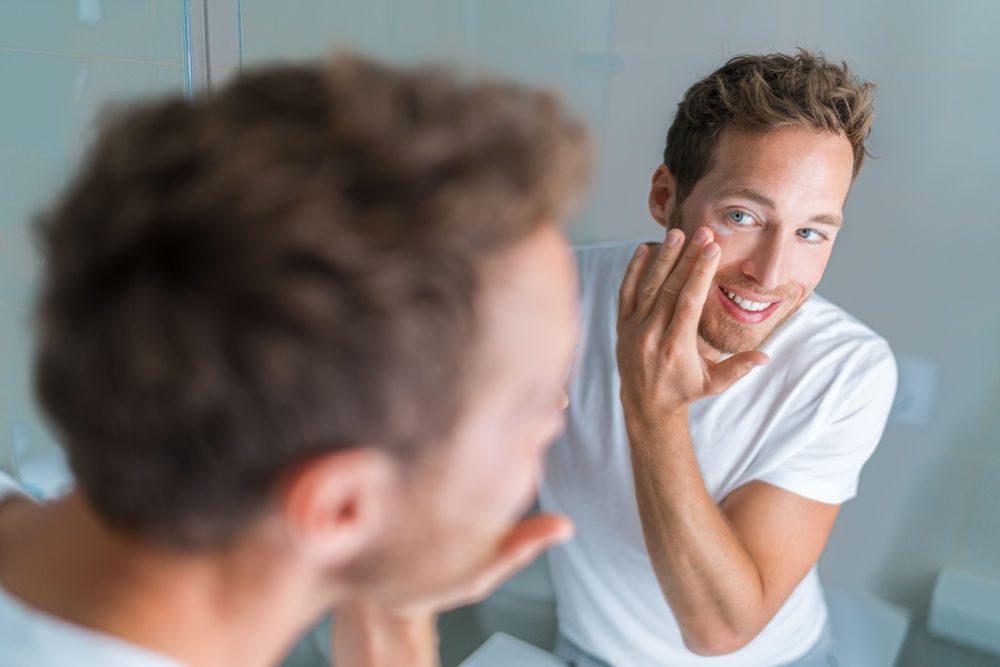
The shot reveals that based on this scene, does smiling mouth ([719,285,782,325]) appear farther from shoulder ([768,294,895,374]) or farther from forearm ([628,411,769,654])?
forearm ([628,411,769,654])

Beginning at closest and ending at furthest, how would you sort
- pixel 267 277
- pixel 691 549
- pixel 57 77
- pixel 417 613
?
pixel 267 277, pixel 417 613, pixel 691 549, pixel 57 77

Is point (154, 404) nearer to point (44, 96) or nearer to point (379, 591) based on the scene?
point (379, 591)

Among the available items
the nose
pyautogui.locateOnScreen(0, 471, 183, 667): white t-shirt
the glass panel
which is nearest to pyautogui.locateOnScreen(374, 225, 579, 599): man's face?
pyautogui.locateOnScreen(0, 471, 183, 667): white t-shirt

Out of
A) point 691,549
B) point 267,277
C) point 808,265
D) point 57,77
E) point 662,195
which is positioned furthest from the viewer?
point 57,77

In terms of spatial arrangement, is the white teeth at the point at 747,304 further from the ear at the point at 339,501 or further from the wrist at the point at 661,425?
the ear at the point at 339,501

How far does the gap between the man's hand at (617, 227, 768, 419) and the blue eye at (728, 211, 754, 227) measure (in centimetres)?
11

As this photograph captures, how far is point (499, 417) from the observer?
38cm

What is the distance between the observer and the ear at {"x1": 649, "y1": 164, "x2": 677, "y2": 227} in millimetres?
1027

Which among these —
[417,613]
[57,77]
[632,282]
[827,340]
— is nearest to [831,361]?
[827,340]

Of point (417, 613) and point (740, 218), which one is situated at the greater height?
point (740, 218)

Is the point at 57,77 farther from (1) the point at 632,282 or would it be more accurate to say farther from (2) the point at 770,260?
(2) the point at 770,260

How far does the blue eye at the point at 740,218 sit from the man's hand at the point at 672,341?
4.2 inches

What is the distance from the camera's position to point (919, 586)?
109 cm

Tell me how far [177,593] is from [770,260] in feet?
2.33
